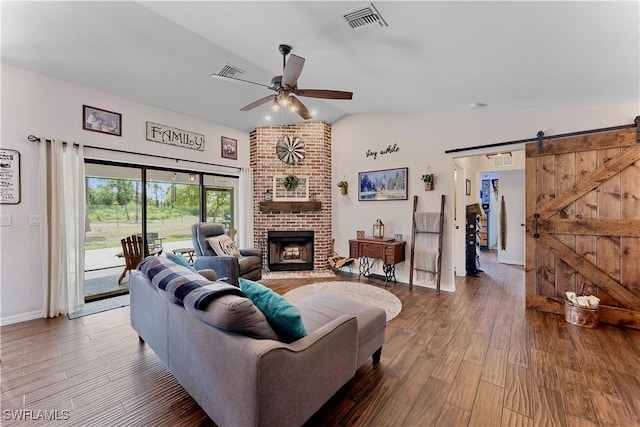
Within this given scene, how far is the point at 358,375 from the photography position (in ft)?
6.46

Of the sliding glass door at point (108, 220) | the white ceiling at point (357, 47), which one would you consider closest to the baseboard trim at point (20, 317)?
the sliding glass door at point (108, 220)

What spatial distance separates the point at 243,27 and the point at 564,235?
13.4ft

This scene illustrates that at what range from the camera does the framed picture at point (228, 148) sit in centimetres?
488

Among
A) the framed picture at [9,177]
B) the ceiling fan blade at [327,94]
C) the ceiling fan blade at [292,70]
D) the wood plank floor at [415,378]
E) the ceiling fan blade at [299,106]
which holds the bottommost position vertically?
the wood plank floor at [415,378]

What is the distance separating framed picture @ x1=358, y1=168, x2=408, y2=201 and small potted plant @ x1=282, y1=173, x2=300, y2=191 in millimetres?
1244

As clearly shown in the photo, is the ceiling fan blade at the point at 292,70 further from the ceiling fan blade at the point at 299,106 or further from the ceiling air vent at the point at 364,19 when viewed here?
the ceiling air vent at the point at 364,19

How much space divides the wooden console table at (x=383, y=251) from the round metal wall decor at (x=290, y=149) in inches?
77.3

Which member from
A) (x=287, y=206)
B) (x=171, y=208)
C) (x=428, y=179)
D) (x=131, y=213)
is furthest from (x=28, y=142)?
(x=428, y=179)

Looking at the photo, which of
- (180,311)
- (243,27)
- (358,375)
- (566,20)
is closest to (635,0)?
(566,20)

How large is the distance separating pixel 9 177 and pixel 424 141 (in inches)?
209

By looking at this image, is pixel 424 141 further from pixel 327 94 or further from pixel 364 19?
pixel 364 19

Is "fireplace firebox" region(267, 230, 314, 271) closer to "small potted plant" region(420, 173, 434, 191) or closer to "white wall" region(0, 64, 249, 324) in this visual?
"small potted plant" region(420, 173, 434, 191)

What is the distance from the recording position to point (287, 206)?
511cm

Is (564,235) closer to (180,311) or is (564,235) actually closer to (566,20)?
(566,20)
